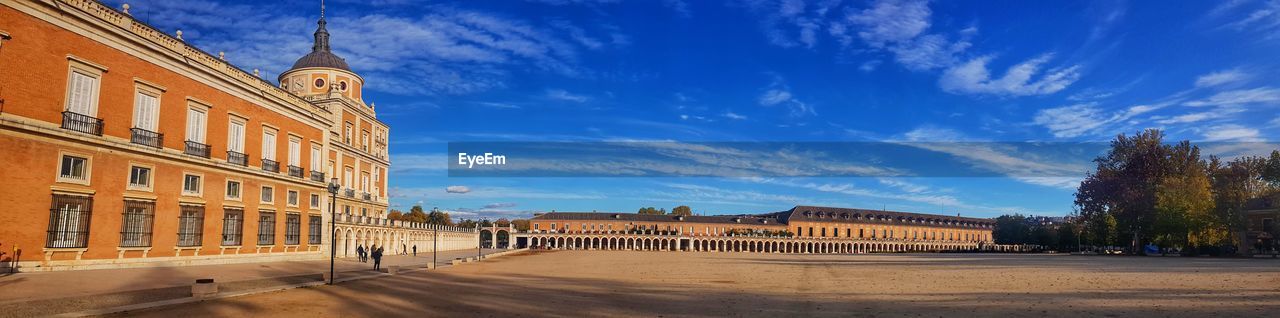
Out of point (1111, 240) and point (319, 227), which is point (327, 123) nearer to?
point (319, 227)

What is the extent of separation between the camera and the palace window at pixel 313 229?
39406 mm

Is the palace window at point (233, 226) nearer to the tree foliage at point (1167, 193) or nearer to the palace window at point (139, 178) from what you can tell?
the palace window at point (139, 178)

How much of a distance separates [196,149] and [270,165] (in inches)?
218

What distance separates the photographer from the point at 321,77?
55281 millimetres

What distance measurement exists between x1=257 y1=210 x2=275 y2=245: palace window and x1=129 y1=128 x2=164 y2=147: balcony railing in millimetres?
7259

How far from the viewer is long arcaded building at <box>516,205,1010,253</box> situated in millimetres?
130875

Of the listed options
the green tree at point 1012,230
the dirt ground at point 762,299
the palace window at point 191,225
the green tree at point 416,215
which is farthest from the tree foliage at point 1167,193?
the green tree at point 416,215

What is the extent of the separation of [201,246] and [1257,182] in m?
89.0

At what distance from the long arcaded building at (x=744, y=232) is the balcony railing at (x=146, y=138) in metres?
99.3

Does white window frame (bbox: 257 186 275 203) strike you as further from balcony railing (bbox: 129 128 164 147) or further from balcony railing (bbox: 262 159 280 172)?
balcony railing (bbox: 129 128 164 147)

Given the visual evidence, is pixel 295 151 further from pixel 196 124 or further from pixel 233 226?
pixel 196 124

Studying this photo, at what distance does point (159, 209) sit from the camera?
2792 cm

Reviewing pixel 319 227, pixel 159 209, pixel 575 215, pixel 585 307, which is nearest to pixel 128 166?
pixel 159 209

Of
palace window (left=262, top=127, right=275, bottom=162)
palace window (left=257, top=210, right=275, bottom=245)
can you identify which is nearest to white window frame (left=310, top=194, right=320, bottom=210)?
palace window (left=257, top=210, right=275, bottom=245)
